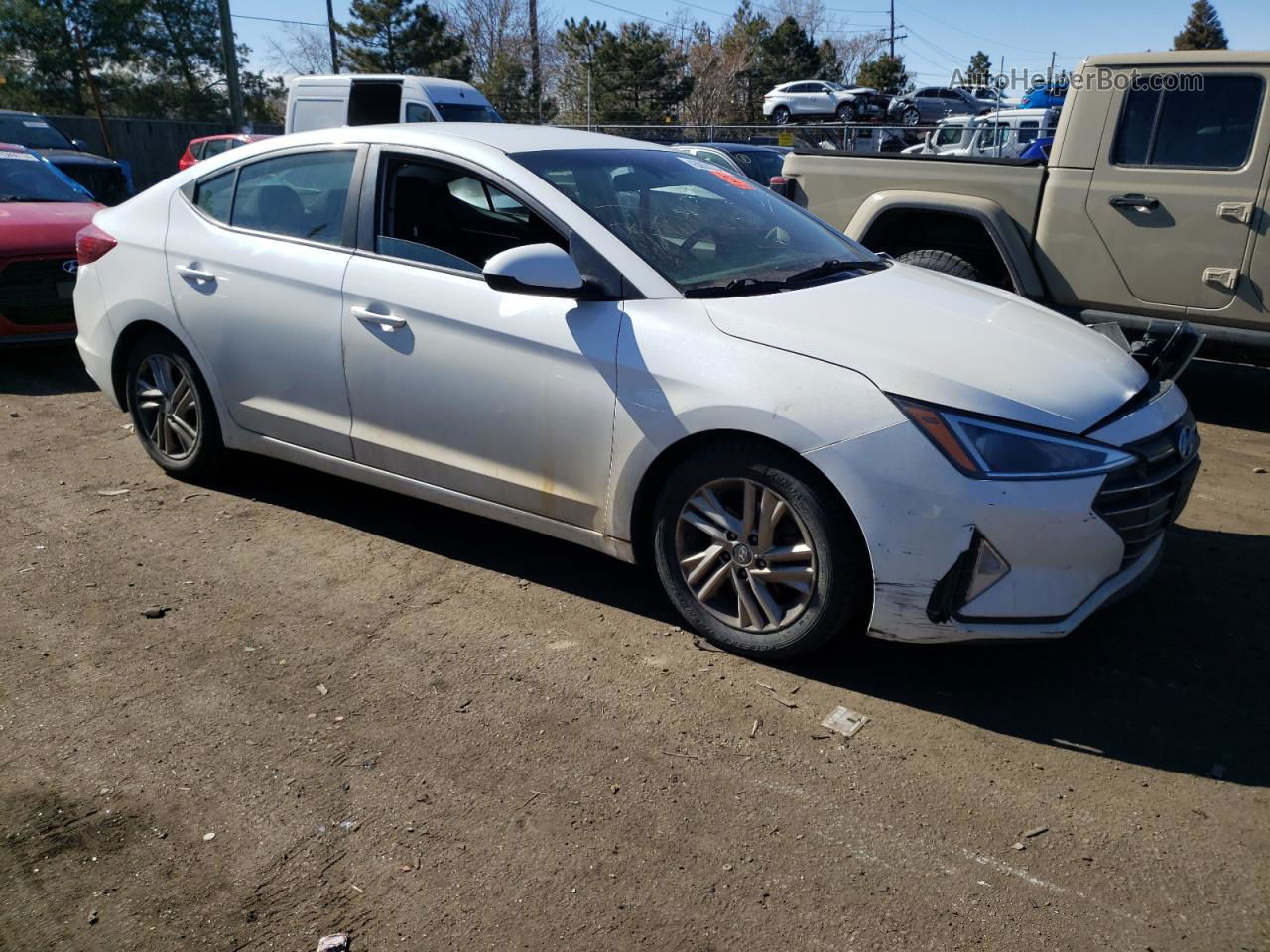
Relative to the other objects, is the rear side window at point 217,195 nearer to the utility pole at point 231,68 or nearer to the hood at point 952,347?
the hood at point 952,347

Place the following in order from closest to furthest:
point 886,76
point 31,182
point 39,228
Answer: point 39,228 → point 31,182 → point 886,76

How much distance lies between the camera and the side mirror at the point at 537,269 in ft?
11.9

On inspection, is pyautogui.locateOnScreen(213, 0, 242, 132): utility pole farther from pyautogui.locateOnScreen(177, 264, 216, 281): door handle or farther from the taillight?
pyautogui.locateOnScreen(177, 264, 216, 281): door handle

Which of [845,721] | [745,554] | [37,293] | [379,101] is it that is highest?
[379,101]

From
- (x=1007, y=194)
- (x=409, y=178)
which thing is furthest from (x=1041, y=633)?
(x=1007, y=194)

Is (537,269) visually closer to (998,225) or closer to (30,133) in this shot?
(998,225)

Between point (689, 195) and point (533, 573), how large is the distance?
1684 mm

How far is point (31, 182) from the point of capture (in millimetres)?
8945

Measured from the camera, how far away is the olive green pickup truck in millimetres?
6176

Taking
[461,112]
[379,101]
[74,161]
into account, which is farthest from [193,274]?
[461,112]

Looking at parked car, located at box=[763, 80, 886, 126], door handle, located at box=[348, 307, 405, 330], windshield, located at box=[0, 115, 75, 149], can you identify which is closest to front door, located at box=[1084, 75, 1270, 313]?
door handle, located at box=[348, 307, 405, 330]

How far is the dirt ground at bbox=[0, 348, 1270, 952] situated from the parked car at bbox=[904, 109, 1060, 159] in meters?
13.9

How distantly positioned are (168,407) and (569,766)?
10.4 ft

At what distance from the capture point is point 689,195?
429cm
